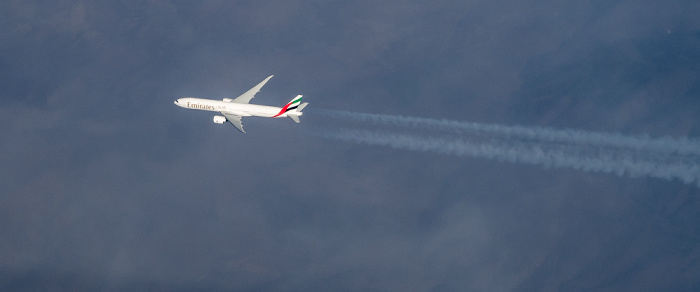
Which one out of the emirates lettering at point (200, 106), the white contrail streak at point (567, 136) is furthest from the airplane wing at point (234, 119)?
the white contrail streak at point (567, 136)

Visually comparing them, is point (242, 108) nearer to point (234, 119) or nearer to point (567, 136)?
point (234, 119)

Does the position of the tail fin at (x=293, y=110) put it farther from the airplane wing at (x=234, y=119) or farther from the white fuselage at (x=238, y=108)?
the airplane wing at (x=234, y=119)

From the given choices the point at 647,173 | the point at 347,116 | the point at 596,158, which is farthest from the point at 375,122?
the point at 647,173

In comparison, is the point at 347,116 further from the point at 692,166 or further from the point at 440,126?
the point at 692,166

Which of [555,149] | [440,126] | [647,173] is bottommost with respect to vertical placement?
[647,173]

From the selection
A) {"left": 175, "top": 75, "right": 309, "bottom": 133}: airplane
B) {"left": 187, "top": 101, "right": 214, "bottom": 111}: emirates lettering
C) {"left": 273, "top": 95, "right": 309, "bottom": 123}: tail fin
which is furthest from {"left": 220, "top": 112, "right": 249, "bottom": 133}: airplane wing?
{"left": 273, "top": 95, "right": 309, "bottom": 123}: tail fin

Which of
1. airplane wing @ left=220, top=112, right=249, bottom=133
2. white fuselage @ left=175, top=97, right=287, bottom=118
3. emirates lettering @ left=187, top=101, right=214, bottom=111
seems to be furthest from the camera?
emirates lettering @ left=187, top=101, right=214, bottom=111

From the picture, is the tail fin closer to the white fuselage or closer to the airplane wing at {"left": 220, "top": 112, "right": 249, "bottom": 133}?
the white fuselage

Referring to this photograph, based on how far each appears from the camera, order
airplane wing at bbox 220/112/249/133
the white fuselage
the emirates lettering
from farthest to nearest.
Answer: the emirates lettering
airplane wing at bbox 220/112/249/133
the white fuselage
